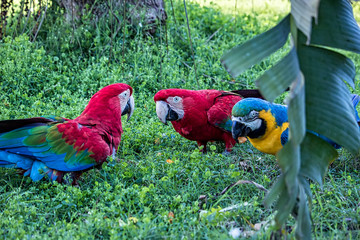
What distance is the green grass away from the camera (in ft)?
7.98

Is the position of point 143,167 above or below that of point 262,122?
below

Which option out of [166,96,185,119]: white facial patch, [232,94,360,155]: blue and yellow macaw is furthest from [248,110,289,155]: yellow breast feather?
[166,96,185,119]: white facial patch

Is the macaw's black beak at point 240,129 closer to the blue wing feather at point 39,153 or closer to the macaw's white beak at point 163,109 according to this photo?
the macaw's white beak at point 163,109

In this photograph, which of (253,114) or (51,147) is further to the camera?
(253,114)

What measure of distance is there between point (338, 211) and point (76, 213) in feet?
4.83

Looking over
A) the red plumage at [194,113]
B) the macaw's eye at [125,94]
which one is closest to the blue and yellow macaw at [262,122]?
the red plumage at [194,113]

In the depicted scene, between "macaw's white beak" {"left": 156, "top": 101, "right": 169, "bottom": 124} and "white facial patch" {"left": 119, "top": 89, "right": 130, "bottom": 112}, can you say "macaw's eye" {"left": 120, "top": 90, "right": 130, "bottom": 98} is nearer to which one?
"white facial patch" {"left": 119, "top": 89, "right": 130, "bottom": 112}

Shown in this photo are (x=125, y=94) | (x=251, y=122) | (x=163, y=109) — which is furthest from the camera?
(x=163, y=109)

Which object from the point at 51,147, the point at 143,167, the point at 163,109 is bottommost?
the point at 143,167

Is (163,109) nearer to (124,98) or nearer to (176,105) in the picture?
(176,105)

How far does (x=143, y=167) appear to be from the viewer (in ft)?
10.6

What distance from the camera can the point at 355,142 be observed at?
5.91 ft

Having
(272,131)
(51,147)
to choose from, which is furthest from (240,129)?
(51,147)

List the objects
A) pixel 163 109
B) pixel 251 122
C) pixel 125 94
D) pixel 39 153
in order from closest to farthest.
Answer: pixel 39 153 < pixel 251 122 < pixel 125 94 < pixel 163 109
